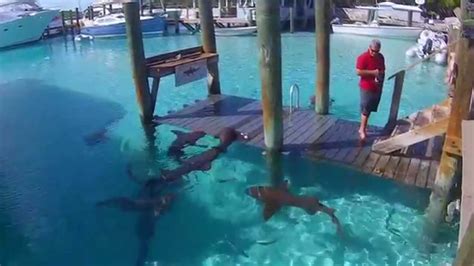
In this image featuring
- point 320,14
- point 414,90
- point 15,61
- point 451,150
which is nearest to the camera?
point 451,150

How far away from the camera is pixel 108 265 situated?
22.2ft

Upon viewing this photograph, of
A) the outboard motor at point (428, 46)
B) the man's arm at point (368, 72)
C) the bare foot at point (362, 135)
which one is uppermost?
the man's arm at point (368, 72)

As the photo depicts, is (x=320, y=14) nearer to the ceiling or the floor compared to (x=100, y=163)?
nearer to the ceiling

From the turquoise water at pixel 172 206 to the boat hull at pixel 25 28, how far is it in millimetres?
12443

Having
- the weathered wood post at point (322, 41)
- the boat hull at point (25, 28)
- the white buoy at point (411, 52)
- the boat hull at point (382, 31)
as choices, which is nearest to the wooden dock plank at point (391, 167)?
the weathered wood post at point (322, 41)

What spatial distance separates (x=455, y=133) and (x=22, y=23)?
24.9 metres

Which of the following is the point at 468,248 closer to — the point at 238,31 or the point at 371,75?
the point at 371,75

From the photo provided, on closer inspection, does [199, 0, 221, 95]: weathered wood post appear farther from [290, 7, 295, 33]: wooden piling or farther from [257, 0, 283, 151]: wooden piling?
[290, 7, 295, 33]: wooden piling

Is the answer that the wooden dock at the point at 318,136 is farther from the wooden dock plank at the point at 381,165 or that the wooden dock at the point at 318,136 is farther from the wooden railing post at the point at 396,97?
the wooden railing post at the point at 396,97

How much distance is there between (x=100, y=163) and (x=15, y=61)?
50.1ft

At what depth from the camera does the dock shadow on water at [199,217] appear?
22.6 ft

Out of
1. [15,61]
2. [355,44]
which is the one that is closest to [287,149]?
[355,44]

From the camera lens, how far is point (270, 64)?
851cm

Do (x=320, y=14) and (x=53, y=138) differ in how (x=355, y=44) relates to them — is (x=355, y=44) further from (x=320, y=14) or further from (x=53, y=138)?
(x=53, y=138)
